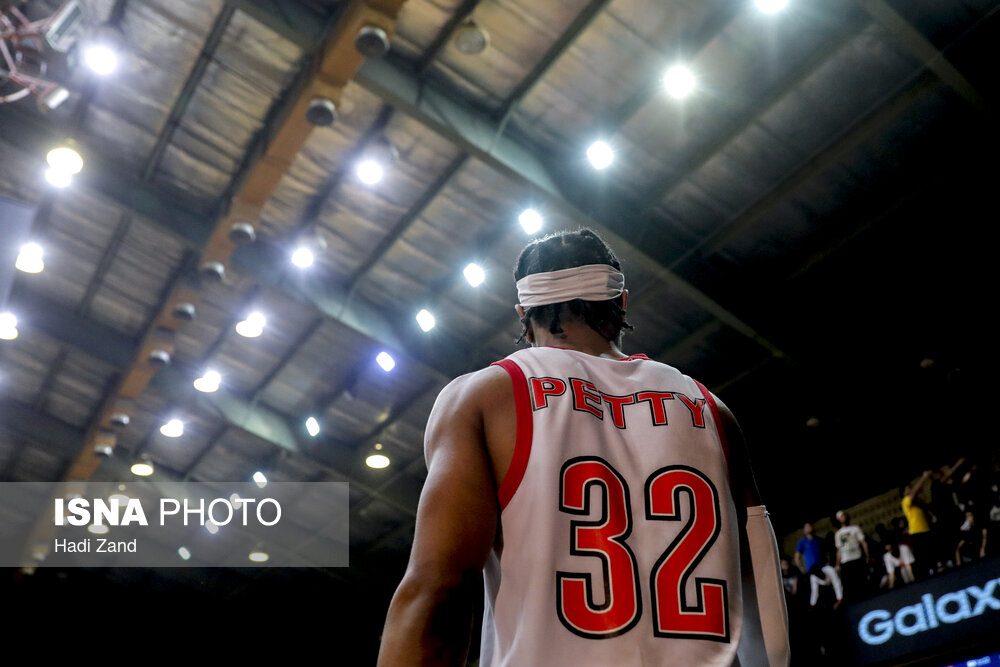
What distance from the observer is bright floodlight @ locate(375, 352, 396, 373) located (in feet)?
44.4

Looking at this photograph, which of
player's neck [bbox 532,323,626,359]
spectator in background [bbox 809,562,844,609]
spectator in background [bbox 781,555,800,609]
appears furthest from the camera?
spectator in background [bbox 781,555,800,609]

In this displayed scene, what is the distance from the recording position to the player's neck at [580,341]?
189 cm

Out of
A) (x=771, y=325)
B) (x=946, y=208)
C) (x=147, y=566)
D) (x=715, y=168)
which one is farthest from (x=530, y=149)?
(x=147, y=566)

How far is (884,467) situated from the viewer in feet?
41.8

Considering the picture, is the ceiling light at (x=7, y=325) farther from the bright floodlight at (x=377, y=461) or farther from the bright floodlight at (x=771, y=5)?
the bright floodlight at (x=771, y=5)

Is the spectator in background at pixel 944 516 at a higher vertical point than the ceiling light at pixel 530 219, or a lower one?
lower

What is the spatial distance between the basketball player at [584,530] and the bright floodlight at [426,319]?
37.0 ft

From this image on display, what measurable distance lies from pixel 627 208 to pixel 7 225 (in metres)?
6.84

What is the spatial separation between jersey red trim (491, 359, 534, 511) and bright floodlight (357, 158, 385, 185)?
31.2ft

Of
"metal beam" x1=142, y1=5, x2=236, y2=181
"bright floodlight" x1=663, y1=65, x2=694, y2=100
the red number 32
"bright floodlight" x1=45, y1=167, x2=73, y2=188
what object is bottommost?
the red number 32

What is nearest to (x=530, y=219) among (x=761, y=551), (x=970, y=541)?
(x=970, y=541)

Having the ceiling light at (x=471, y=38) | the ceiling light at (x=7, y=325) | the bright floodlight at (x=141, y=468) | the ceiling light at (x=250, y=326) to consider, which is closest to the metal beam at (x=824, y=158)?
the ceiling light at (x=471, y=38)

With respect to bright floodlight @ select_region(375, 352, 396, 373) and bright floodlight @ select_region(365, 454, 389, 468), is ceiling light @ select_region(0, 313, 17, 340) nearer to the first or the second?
bright floodlight @ select_region(375, 352, 396, 373)

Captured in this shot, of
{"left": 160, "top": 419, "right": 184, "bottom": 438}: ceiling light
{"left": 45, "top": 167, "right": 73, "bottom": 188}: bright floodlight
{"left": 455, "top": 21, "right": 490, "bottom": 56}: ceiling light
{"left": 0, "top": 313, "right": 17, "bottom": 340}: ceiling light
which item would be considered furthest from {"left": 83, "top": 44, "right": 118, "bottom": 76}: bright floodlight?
{"left": 160, "top": 419, "right": 184, "bottom": 438}: ceiling light
